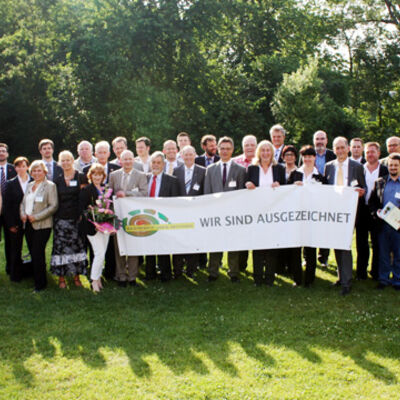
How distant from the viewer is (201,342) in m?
5.23

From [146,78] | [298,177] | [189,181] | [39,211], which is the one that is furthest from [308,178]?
[146,78]

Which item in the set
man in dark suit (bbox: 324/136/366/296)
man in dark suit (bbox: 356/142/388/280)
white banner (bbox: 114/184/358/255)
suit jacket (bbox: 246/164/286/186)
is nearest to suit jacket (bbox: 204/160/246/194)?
suit jacket (bbox: 246/164/286/186)

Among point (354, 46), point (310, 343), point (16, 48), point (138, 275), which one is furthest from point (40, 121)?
point (354, 46)

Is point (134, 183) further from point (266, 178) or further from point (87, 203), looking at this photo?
point (266, 178)

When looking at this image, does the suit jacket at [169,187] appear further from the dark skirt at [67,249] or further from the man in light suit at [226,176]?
the dark skirt at [67,249]

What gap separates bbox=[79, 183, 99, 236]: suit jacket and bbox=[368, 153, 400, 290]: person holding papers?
14.6 feet

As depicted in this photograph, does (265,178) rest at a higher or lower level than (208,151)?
lower

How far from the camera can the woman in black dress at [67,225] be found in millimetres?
6926

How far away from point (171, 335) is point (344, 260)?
3.00m

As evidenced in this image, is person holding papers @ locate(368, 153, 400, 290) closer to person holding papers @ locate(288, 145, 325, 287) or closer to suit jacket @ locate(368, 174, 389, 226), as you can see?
suit jacket @ locate(368, 174, 389, 226)

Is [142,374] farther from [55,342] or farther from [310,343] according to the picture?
[310,343]

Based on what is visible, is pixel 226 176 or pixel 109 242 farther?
pixel 109 242

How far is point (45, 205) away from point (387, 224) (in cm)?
547

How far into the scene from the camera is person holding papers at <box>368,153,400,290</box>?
662 cm
